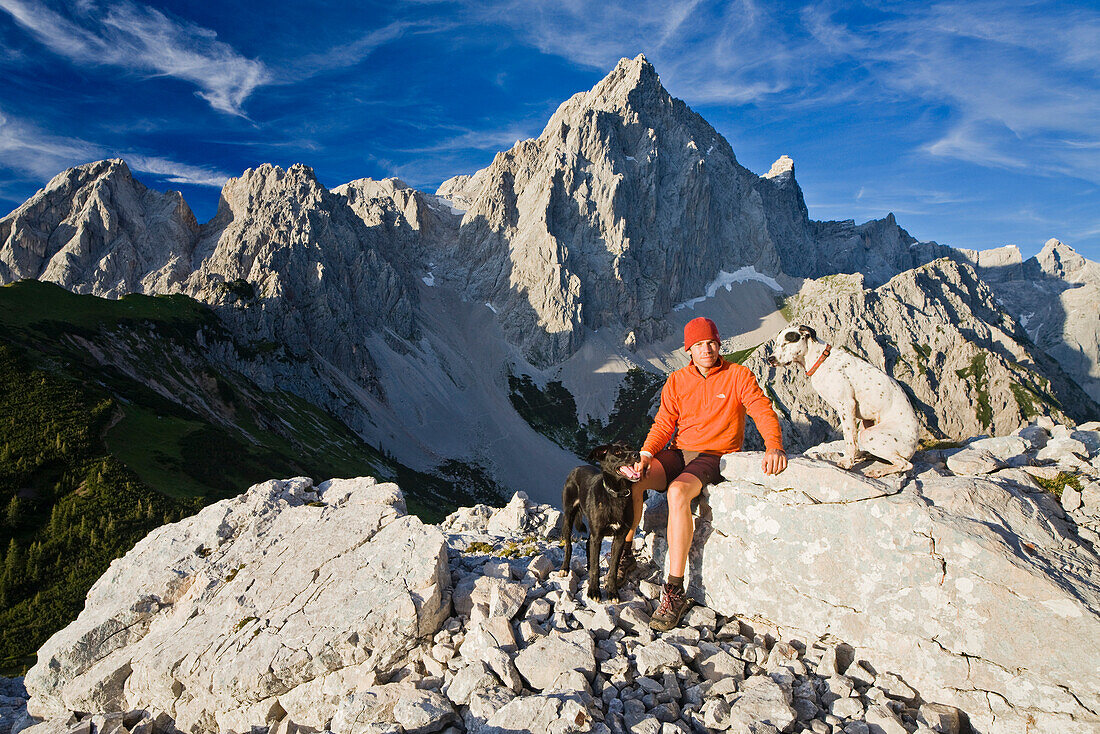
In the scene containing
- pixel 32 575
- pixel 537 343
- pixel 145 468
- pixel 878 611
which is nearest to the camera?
pixel 878 611

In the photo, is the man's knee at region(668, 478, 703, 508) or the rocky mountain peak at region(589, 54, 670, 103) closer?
the man's knee at region(668, 478, 703, 508)

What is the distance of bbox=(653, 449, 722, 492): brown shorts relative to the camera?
26.5ft

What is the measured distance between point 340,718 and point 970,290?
210953mm

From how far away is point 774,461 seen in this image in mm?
7418

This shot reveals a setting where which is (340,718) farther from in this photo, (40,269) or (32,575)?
(40,269)

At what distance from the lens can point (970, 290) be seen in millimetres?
163875

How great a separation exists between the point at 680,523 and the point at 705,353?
8.84 ft

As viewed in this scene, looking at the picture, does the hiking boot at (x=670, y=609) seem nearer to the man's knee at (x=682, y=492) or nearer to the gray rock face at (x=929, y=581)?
the gray rock face at (x=929, y=581)

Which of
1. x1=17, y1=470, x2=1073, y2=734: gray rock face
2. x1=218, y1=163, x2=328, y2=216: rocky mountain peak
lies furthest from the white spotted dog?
x1=218, y1=163, x2=328, y2=216: rocky mountain peak

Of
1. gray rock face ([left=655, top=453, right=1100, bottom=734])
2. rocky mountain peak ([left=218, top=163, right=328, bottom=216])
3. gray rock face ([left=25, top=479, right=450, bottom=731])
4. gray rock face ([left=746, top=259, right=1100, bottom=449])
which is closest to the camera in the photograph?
gray rock face ([left=655, top=453, right=1100, bottom=734])

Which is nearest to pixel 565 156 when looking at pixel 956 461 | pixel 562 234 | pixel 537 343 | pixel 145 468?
pixel 562 234

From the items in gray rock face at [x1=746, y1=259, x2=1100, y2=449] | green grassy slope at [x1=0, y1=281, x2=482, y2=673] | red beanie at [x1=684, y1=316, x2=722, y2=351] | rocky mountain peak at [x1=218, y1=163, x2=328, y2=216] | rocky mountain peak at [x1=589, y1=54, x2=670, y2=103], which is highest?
rocky mountain peak at [x1=589, y1=54, x2=670, y2=103]

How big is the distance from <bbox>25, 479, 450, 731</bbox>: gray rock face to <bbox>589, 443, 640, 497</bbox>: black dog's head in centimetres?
285

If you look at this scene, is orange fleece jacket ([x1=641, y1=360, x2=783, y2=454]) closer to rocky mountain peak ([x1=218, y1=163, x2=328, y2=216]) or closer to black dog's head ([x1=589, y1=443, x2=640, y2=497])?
black dog's head ([x1=589, y1=443, x2=640, y2=497])
